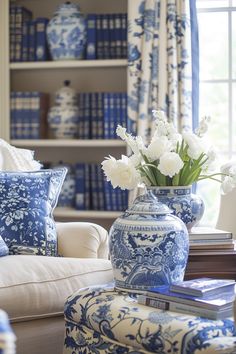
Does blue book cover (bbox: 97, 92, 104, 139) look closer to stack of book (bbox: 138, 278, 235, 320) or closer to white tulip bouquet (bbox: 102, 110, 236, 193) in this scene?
white tulip bouquet (bbox: 102, 110, 236, 193)

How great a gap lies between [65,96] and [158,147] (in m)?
1.91

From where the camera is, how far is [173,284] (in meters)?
1.79

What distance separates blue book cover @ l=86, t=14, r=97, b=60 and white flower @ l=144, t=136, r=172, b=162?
1.87m

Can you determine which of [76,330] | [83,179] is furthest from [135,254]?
[83,179]

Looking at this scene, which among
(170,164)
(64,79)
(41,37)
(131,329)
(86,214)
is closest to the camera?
(131,329)

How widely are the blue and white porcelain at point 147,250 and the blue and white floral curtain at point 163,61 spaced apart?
1.78 meters

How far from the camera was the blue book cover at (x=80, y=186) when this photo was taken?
12.7 ft

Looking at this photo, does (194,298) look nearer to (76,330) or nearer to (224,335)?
(224,335)

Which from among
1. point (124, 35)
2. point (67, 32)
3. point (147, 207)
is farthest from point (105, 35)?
point (147, 207)

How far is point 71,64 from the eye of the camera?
3.84 metres

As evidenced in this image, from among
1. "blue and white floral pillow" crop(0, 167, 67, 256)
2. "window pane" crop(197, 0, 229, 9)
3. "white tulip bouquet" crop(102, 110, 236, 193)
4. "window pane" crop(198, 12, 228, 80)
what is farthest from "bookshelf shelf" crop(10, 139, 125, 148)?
"white tulip bouquet" crop(102, 110, 236, 193)

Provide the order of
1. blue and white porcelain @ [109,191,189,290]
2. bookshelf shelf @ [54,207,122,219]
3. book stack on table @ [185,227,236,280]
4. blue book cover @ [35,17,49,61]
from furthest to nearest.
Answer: blue book cover @ [35,17,49,61]
bookshelf shelf @ [54,207,122,219]
book stack on table @ [185,227,236,280]
blue and white porcelain @ [109,191,189,290]

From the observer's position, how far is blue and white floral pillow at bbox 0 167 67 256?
2555 mm

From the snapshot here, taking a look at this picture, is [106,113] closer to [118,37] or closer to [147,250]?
[118,37]
